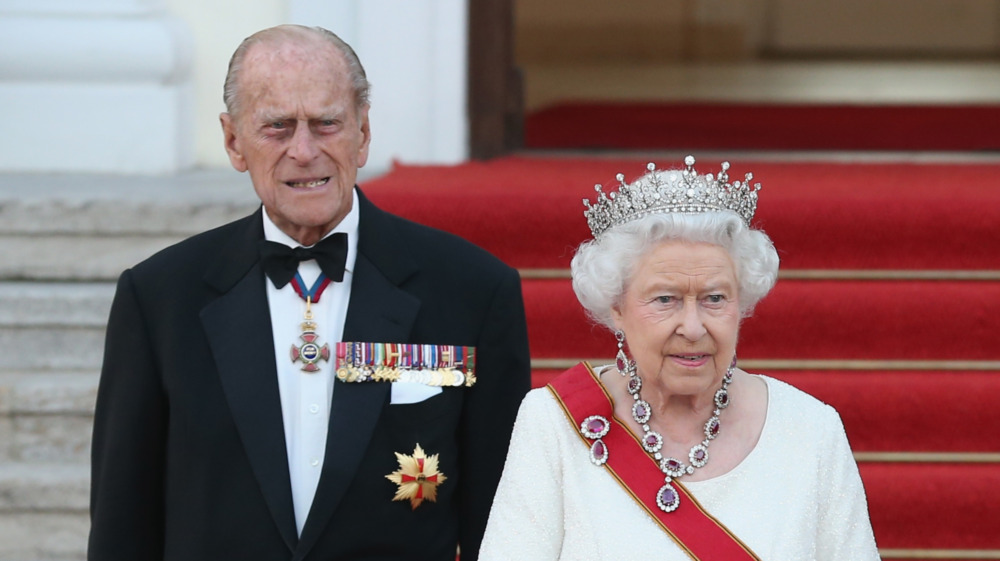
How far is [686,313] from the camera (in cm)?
203

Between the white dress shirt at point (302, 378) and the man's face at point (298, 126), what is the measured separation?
4.0 inches

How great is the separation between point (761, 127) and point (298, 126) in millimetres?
5196

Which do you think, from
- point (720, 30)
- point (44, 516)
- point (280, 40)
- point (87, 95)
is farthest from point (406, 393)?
point (720, 30)

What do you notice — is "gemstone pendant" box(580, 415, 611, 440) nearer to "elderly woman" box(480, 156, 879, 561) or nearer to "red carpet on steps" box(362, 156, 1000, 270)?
"elderly woman" box(480, 156, 879, 561)

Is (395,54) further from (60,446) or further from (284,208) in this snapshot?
(284,208)

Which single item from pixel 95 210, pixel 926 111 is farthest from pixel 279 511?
pixel 926 111

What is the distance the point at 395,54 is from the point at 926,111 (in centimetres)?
457

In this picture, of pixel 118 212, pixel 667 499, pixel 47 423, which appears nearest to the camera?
pixel 667 499

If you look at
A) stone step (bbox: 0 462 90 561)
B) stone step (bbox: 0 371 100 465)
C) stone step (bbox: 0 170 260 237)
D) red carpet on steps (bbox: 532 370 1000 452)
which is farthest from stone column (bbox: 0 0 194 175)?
red carpet on steps (bbox: 532 370 1000 452)

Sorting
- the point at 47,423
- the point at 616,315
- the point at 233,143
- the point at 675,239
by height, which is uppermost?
the point at 233,143

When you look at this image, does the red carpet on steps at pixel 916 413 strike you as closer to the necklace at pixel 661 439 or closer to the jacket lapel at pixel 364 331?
the necklace at pixel 661 439

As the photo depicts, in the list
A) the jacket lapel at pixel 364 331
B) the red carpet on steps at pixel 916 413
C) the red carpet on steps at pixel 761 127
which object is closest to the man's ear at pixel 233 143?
the jacket lapel at pixel 364 331

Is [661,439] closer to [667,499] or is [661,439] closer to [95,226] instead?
[667,499]

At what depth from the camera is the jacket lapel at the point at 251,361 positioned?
214 centimetres
